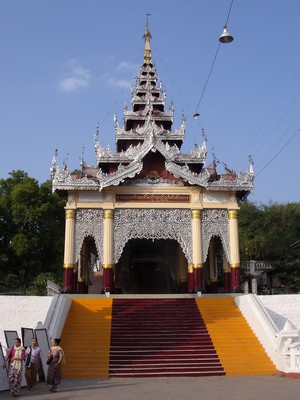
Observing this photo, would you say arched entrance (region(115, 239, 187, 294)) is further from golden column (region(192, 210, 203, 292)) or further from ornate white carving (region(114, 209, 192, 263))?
ornate white carving (region(114, 209, 192, 263))

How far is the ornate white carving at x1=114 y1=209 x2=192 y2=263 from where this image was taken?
19406 mm

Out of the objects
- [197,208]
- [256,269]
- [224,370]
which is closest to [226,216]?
[197,208]

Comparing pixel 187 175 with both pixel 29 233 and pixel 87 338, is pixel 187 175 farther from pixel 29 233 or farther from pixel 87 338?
pixel 29 233

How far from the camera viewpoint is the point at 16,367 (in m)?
9.80

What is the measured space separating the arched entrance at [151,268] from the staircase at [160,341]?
5.85 m

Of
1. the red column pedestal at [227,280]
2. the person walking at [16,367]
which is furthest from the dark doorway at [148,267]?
the person walking at [16,367]

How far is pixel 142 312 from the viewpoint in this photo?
52.9 ft

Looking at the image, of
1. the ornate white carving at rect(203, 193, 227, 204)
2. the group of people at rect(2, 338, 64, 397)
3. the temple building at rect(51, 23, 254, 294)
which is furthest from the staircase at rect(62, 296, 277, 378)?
the ornate white carving at rect(203, 193, 227, 204)

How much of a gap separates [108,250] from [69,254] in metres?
1.52

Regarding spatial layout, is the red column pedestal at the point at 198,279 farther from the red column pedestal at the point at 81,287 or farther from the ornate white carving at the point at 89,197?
the red column pedestal at the point at 81,287

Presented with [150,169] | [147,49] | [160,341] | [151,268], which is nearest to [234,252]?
[150,169]

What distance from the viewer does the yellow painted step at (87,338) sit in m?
12.2

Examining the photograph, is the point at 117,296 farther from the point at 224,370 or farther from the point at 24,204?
the point at 24,204

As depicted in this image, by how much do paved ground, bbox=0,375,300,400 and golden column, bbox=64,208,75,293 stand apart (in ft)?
24.0
